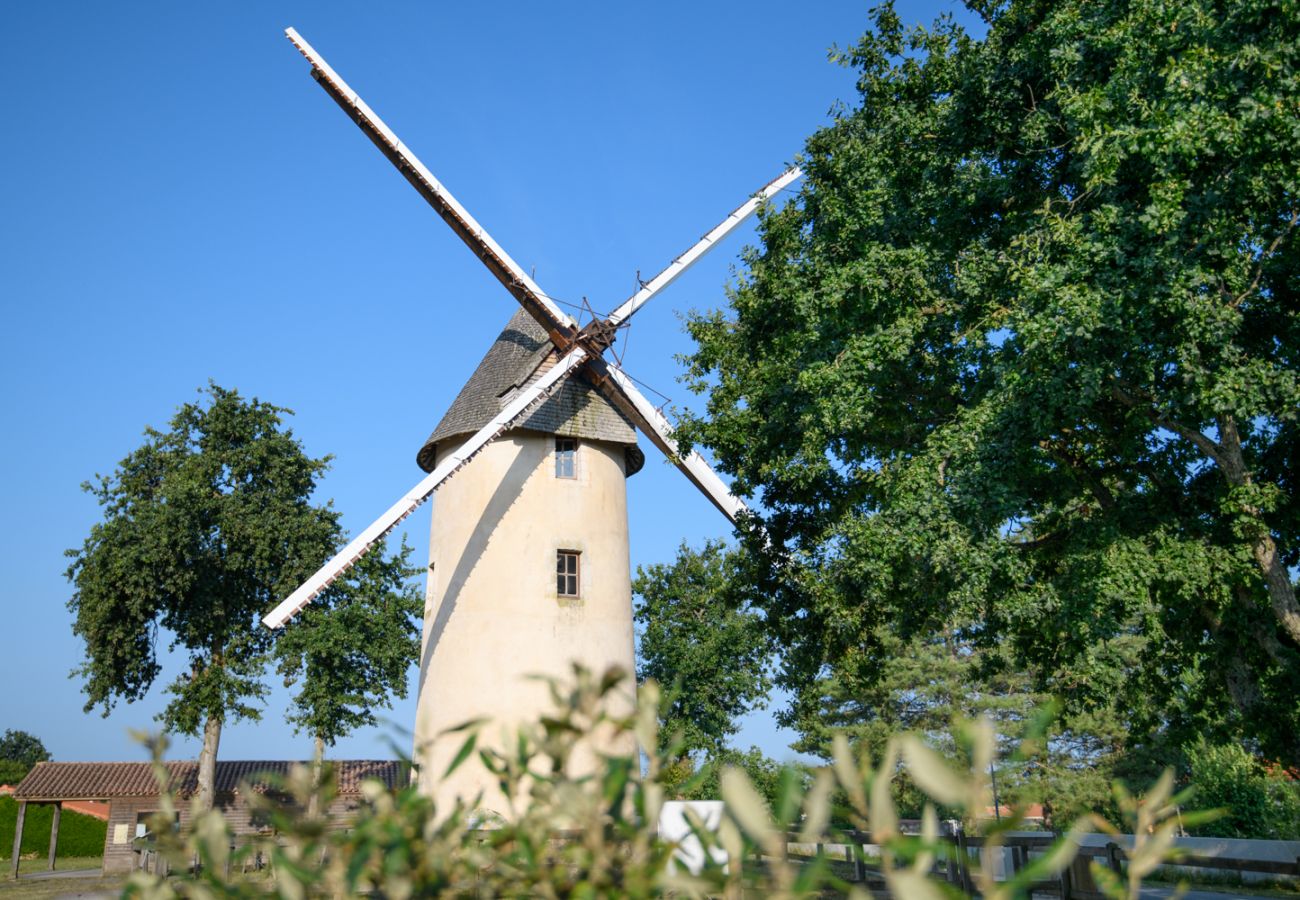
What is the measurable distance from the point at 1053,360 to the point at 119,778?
37.5 meters

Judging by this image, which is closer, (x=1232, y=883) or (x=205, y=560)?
(x=1232, y=883)

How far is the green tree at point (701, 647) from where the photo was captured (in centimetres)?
3831

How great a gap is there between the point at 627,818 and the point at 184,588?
3313cm

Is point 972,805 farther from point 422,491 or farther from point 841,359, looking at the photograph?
point 422,491

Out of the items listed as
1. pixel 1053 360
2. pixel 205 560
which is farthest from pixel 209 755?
pixel 1053 360

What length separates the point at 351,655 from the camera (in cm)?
3047

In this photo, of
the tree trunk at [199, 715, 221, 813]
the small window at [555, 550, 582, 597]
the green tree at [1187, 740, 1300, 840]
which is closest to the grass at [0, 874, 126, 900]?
the tree trunk at [199, 715, 221, 813]

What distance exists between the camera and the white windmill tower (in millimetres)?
21766

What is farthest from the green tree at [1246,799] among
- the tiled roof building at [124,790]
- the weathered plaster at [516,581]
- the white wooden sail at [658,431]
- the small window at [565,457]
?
the tiled roof building at [124,790]

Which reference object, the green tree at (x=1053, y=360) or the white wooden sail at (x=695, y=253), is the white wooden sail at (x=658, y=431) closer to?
the white wooden sail at (x=695, y=253)

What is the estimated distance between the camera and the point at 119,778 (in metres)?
37.0

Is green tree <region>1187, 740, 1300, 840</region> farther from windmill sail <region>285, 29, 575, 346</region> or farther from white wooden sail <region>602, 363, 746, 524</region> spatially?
windmill sail <region>285, 29, 575, 346</region>

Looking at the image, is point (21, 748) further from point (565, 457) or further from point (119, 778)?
point (565, 457)

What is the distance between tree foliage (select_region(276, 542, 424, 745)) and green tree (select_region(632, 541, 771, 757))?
979cm
